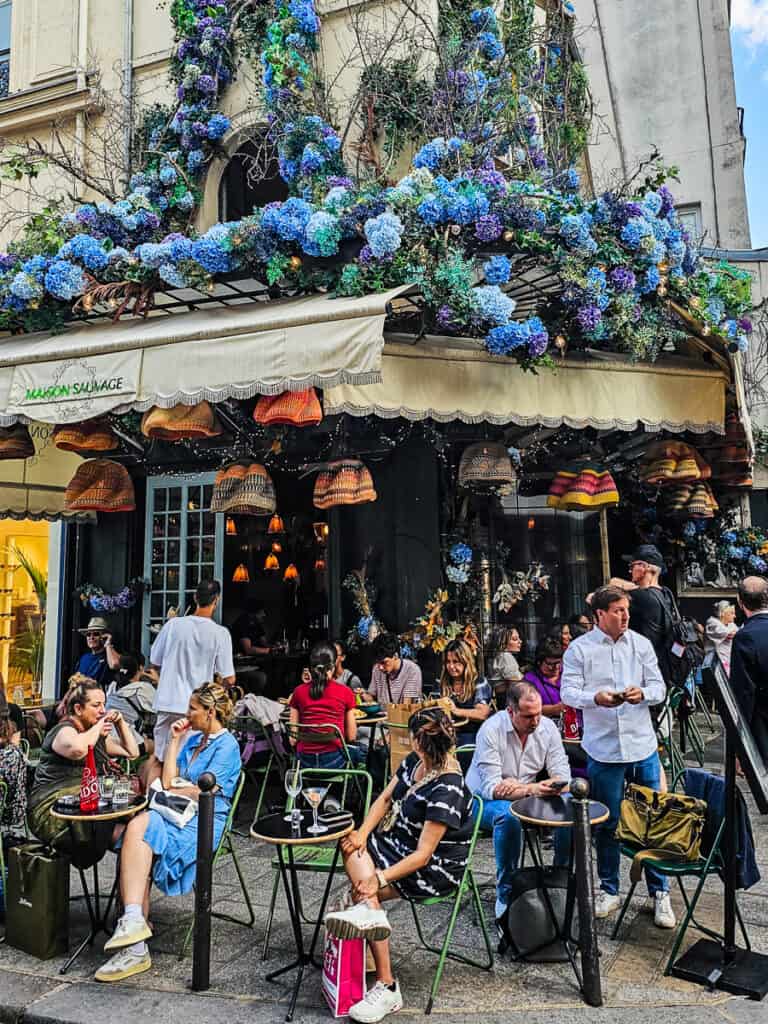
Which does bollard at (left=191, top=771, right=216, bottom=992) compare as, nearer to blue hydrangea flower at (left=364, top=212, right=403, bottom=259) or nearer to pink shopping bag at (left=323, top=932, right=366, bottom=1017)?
pink shopping bag at (left=323, top=932, right=366, bottom=1017)

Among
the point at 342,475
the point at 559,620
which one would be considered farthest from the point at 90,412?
the point at 559,620

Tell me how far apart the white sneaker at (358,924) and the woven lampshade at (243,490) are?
15.0 ft

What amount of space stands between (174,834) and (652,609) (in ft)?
12.9

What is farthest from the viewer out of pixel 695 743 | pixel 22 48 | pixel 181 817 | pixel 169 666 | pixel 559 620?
pixel 22 48

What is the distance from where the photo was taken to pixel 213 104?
30.5 ft

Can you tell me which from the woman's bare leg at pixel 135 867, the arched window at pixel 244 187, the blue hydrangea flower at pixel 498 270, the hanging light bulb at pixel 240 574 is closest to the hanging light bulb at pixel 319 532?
the hanging light bulb at pixel 240 574

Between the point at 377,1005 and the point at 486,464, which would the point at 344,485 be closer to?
the point at 486,464

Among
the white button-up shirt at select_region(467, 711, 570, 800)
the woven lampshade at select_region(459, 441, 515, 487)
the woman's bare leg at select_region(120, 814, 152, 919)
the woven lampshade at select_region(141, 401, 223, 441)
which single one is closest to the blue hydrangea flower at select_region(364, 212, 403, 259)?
the woven lampshade at select_region(141, 401, 223, 441)

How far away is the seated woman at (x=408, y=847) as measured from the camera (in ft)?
11.8

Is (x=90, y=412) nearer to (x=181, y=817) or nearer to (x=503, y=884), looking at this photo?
(x=181, y=817)

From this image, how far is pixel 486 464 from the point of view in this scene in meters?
7.55

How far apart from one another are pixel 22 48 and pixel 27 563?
24.0 feet

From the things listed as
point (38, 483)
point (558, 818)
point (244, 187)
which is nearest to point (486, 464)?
point (558, 818)

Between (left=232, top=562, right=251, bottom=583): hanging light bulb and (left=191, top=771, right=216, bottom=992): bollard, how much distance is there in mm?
8722
